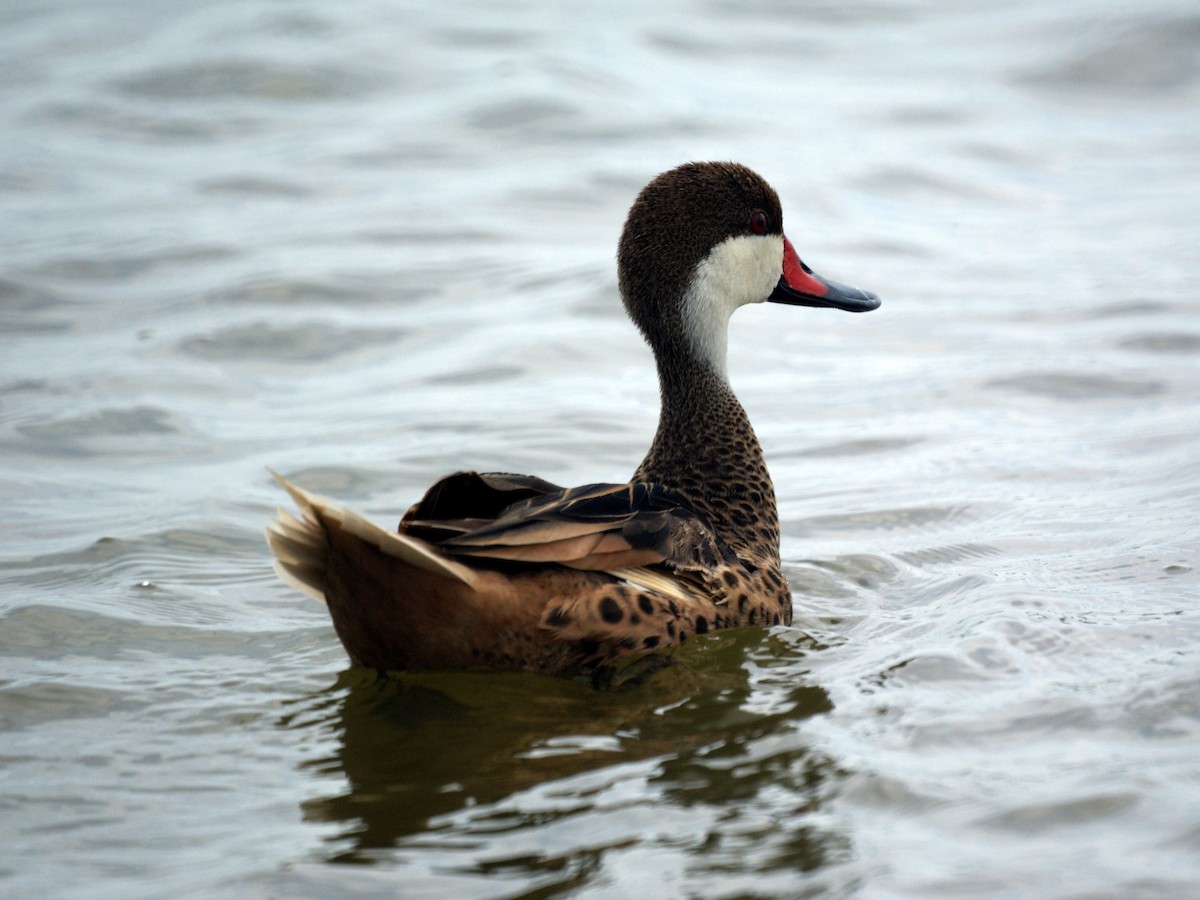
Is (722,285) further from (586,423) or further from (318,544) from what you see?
(586,423)

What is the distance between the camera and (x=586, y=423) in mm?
8086

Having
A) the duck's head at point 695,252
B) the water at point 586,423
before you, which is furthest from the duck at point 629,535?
the water at point 586,423

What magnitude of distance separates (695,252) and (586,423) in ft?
8.26

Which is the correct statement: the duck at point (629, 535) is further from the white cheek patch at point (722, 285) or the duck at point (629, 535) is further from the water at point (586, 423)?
the water at point (586, 423)

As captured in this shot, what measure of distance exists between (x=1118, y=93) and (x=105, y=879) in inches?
516

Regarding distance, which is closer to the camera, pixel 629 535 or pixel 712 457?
pixel 629 535

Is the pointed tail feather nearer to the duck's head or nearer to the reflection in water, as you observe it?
the reflection in water

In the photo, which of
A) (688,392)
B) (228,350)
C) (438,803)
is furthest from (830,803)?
(228,350)

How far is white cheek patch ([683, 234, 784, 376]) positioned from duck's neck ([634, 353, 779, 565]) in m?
0.08

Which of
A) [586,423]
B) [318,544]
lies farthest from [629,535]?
[586,423]

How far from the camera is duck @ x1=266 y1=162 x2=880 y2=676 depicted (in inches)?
173

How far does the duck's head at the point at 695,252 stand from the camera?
5645 mm

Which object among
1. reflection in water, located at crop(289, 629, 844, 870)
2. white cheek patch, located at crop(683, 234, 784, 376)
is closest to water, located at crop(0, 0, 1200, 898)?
reflection in water, located at crop(289, 629, 844, 870)

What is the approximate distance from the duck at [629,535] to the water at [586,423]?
0.61 ft
